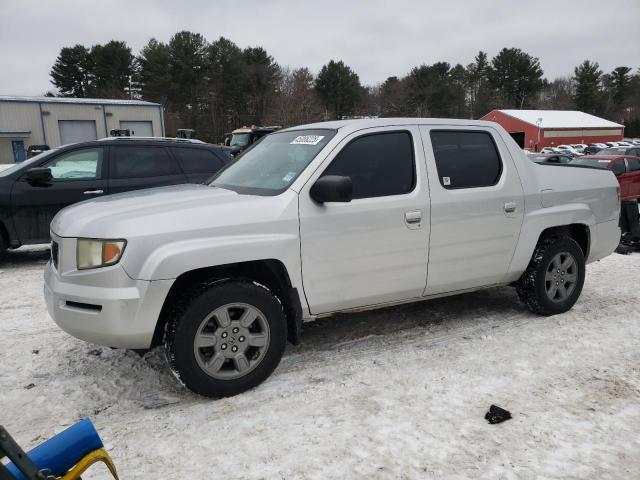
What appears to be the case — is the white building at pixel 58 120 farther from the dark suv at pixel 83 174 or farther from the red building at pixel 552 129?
the dark suv at pixel 83 174

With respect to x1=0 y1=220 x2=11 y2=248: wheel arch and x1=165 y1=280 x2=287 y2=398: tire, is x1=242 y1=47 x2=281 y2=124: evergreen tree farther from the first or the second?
x1=165 y1=280 x2=287 y2=398: tire

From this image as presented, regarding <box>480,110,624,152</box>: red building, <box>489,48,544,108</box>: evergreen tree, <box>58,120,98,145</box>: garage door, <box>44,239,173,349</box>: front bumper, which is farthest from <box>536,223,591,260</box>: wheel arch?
<box>489,48,544,108</box>: evergreen tree

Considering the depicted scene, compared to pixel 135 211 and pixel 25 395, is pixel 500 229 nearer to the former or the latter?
pixel 135 211

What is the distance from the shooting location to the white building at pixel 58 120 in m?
40.5

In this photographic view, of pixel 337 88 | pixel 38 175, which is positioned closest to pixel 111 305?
pixel 38 175

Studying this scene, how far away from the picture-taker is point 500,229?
167 inches

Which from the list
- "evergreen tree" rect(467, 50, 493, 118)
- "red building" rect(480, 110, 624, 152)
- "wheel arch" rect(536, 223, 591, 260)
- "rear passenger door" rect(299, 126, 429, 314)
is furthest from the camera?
"evergreen tree" rect(467, 50, 493, 118)

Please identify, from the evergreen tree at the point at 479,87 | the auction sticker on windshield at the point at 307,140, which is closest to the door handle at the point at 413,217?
the auction sticker on windshield at the point at 307,140

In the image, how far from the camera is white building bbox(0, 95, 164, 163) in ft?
133

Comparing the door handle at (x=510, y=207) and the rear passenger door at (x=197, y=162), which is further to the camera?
the rear passenger door at (x=197, y=162)

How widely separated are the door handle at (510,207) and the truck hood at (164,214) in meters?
2.01

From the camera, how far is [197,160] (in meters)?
7.76

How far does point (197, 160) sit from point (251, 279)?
4.88 meters

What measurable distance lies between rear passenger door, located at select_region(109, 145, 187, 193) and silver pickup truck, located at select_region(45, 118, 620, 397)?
3.57m
